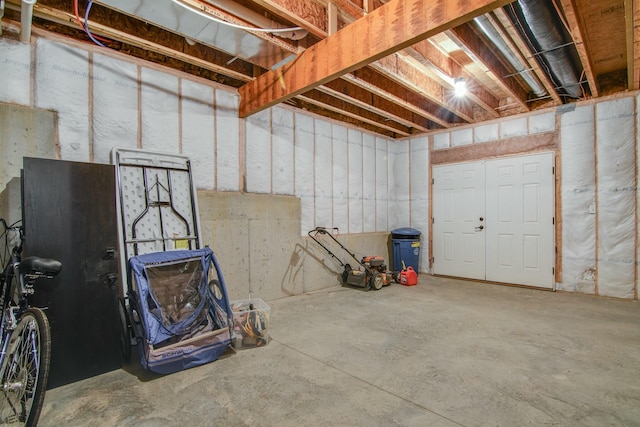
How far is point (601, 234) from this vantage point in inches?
166

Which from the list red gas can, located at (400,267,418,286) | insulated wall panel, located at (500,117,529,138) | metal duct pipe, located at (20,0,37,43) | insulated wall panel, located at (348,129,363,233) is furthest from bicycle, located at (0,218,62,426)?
insulated wall panel, located at (500,117,529,138)

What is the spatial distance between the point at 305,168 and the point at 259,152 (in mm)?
839

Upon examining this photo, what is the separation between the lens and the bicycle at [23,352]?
5.06 ft

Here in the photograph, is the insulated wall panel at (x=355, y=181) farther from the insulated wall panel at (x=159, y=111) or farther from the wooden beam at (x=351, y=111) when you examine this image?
the insulated wall panel at (x=159, y=111)

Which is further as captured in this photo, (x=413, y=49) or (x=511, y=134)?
(x=511, y=134)

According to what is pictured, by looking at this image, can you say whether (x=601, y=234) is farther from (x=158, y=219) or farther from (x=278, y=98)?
(x=158, y=219)

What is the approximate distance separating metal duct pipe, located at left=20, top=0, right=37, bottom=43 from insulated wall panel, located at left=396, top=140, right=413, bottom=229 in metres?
5.43

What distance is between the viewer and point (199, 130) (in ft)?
11.8

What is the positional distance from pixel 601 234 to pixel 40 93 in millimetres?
6565

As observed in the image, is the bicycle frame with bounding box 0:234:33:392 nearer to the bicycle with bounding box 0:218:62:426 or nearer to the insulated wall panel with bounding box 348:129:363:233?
the bicycle with bounding box 0:218:62:426

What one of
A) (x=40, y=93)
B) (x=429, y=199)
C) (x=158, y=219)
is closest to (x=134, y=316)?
(x=158, y=219)

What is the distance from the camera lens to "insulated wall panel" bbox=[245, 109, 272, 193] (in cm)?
406

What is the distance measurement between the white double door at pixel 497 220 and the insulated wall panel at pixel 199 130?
13.4ft

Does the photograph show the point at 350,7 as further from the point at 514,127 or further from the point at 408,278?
the point at 408,278
